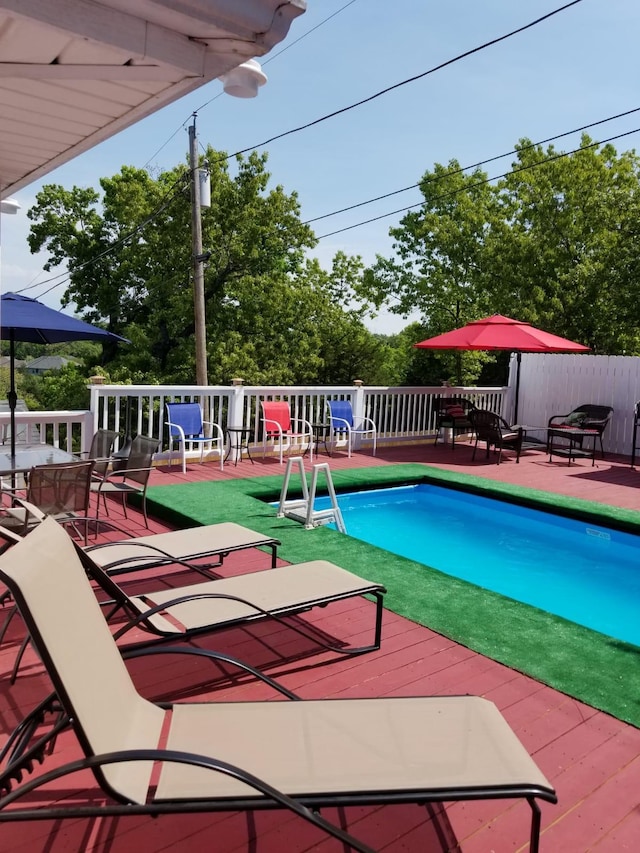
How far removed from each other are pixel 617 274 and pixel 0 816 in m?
18.9

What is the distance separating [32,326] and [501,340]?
22.9 feet

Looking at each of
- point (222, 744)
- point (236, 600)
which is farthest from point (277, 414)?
point (222, 744)

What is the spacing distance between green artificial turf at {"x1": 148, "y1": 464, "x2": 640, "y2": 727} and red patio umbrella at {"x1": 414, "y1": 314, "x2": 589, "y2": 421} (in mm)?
3447

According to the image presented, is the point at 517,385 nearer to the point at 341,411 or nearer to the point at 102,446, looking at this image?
the point at 341,411

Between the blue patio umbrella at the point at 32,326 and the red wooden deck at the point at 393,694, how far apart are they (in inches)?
101

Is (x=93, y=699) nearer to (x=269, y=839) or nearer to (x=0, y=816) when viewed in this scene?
(x=0, y=816)

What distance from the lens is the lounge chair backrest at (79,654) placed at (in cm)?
158

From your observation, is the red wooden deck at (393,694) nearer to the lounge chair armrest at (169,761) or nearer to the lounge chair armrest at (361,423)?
the lounge chair armrest at (169,761)

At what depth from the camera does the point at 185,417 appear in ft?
26.8

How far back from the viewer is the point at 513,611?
149 inches

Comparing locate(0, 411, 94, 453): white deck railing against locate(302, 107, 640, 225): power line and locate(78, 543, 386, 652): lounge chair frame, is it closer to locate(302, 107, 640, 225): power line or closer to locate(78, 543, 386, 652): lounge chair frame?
locate(78, 543, 386, 652): lounge chair frame

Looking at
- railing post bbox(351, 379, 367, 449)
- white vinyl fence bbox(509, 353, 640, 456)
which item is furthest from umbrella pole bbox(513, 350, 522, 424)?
railing post bbox(351, 379, 367, 449)

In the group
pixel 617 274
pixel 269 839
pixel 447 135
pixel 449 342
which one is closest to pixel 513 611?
pixel 269 839

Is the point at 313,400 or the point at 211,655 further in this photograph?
the point at 313,400
